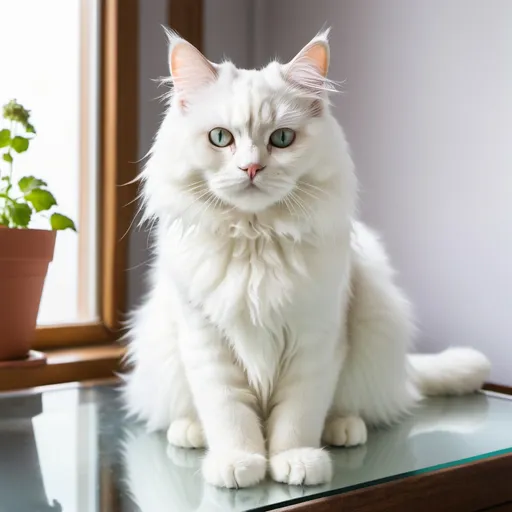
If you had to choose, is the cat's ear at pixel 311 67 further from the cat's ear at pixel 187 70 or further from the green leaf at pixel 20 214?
the green leaf at pixel 20 214

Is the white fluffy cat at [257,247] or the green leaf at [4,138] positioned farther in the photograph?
the green leaf at [4,138]

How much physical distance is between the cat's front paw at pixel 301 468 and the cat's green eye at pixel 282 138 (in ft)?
1.53

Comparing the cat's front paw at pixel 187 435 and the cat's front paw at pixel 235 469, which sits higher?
the cat's front paw at pixel 235 469

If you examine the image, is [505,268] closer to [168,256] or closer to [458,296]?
[458,296]

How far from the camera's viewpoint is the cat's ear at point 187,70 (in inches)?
43.0

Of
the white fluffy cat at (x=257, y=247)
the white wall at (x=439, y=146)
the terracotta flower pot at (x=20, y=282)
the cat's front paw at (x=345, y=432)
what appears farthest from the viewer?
the white wall at (x=439, y=146)

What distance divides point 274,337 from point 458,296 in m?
0.70

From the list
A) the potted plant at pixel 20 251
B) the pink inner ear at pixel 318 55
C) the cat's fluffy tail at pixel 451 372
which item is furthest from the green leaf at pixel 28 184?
the cat's fluffy tail at pixel 451 372

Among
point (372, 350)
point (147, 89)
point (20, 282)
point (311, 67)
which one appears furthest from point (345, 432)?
point (147, 89)

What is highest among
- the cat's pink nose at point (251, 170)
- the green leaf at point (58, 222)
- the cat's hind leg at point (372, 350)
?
the cat's pink nose at point (251, 170)

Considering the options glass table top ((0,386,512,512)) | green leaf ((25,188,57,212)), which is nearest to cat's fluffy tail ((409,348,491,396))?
glass table top ((0,386,512,512))

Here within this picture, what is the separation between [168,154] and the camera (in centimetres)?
110

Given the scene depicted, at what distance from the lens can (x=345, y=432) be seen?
3.85 feet

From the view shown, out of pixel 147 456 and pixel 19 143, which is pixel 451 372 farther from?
pixel 19 143
